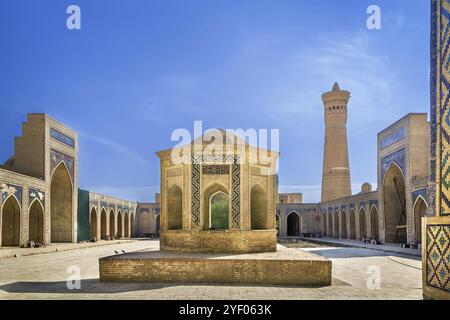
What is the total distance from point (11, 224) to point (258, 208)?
1463 cm

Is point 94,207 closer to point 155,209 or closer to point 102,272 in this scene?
point 155,209

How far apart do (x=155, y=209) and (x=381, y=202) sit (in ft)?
75.9

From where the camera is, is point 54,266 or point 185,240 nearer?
point 185,240

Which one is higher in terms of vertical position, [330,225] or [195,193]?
[195,193]

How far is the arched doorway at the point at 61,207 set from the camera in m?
Answer: 26.5

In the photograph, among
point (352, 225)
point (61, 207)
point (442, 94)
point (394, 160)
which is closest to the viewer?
point (442, 94)

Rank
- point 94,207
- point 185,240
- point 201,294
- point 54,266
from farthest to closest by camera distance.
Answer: point 94,207
point 54,266
point 185,240
point 201,294

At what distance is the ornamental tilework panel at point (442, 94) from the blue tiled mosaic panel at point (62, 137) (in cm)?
2332

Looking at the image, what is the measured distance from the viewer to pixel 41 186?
74.7 feet

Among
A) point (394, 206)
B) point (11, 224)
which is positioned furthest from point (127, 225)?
point (394, 206)

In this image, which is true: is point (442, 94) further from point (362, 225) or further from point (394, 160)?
point (362, 225)

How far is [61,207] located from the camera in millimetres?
26734

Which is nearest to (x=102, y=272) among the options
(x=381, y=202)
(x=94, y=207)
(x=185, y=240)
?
(x=185, y=240)

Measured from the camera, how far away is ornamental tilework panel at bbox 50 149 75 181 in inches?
953
